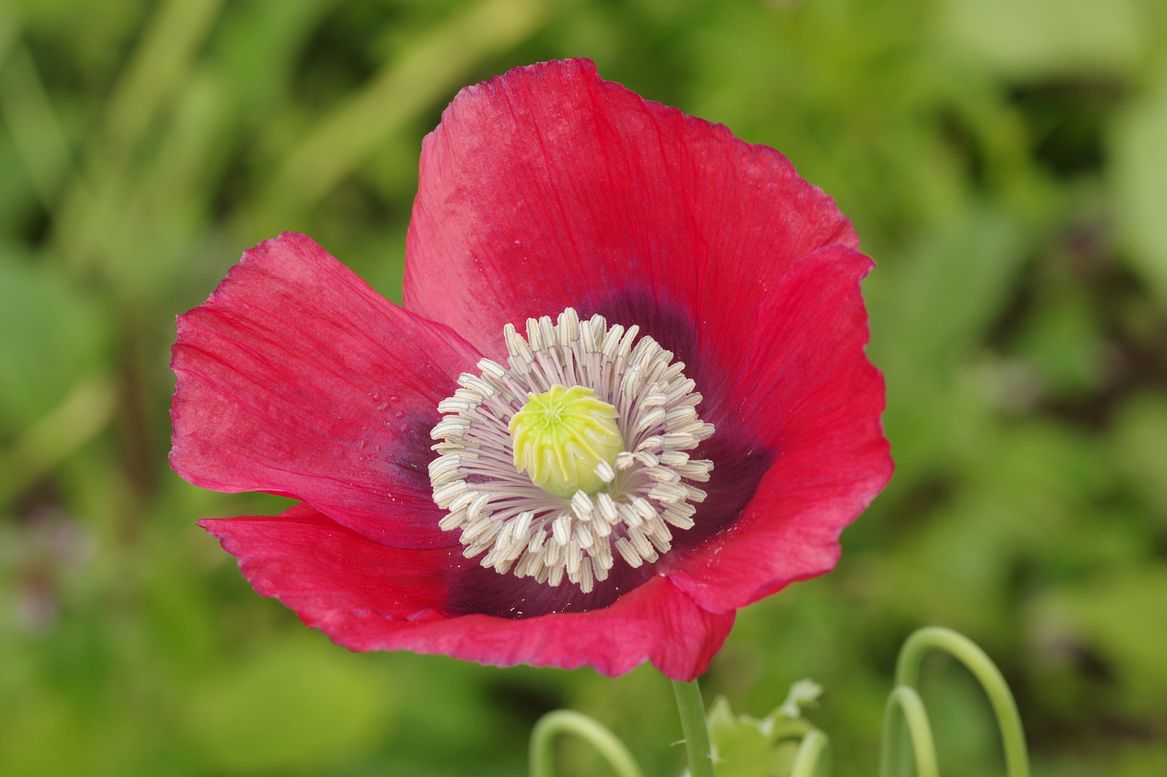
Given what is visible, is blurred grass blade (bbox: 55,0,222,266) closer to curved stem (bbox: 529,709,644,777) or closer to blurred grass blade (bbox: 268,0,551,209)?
blurred grass blade (bbox: 268,0,551,209)

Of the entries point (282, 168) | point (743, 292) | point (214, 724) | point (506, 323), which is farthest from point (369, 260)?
point (743, 292)

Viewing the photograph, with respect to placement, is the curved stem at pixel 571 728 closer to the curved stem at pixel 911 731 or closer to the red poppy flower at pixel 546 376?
the red poppy flower at pixel 546 376

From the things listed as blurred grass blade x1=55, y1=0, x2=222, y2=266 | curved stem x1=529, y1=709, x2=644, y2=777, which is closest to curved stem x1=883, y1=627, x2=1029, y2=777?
curved stem x1=529, y1=709, x2=644, y2=777

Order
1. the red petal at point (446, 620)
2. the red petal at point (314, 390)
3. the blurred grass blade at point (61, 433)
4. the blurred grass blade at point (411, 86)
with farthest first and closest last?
the blurred grass blade at point (411, 86)
the blurred grass blade at point (61, 433)
the red petal at point (314, 390)
the red petal at point (446, 620)

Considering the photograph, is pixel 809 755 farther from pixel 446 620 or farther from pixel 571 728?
pixel 446 620

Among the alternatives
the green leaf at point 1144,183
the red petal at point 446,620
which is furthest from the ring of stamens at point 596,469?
the green leaf at point 1144,183
